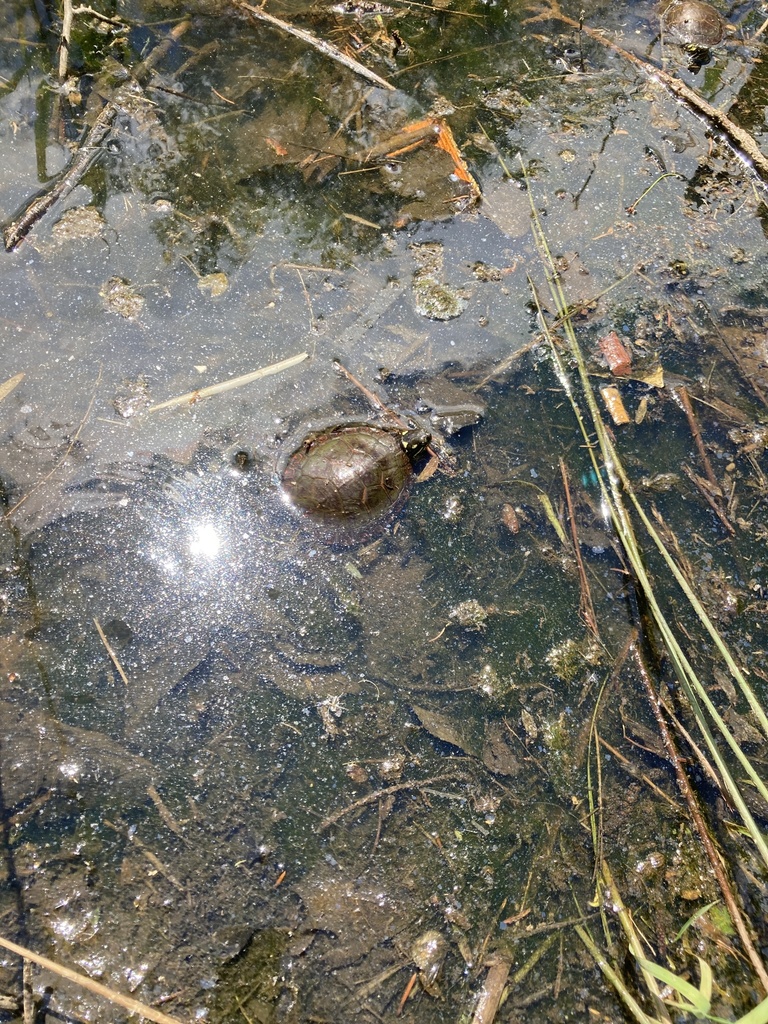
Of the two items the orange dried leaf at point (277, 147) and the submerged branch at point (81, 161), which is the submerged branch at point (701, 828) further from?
the submerged branch at point (81, 161)

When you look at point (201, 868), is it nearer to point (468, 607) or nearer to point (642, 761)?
point (468, 607)

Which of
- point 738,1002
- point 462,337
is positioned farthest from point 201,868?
point 462,337

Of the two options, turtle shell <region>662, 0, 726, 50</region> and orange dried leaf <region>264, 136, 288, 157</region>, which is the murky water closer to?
orange dried leaf <region>264, 136, 288, 157</region>

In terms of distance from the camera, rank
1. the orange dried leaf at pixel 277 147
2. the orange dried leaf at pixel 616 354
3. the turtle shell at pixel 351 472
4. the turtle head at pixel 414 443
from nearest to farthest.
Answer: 1. the turtle shell at pixel 351 472
2. the turtle head at pixel 414 443
3. the orange dried leaf at pixel 616 354
4. the orange dried leaf at pixel 277 147

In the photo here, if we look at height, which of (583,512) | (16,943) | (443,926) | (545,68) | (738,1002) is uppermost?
(545,68)

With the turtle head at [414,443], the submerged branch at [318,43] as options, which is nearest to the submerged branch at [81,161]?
the submerged branch at [318,43]

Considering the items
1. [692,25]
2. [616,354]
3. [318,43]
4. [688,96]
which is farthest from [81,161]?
[692,25]

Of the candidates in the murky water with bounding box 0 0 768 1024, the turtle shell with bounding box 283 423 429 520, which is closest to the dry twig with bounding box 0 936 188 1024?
the murky water with bounding box 0 0 768 1024
